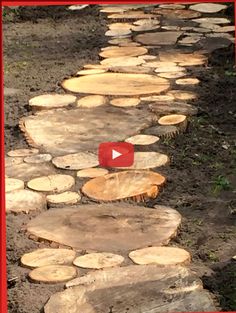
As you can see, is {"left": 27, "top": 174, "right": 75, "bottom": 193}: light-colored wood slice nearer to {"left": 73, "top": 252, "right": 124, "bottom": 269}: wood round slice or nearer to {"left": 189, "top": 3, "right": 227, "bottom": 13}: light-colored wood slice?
{"left": 73, "top": 252, "right": 124, "bottom": 269}: wood round slice

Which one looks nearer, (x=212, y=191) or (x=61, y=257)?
(x=61, y=257)

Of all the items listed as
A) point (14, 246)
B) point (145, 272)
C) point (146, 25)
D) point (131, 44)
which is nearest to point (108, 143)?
point (14, 246)

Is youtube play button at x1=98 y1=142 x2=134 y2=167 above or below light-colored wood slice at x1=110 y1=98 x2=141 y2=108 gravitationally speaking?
below

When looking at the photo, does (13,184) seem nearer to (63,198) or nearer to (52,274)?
(63,198)

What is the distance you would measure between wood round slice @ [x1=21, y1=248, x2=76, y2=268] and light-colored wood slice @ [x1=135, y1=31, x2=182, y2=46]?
75.5 inches

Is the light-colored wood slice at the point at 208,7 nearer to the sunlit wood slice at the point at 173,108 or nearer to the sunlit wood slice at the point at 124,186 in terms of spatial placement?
the sunlit wood slice at the point at 173,108

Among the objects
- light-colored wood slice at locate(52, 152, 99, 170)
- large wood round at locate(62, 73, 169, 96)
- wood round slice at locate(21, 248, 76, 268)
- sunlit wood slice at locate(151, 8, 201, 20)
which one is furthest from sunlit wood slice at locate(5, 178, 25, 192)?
sunlit wood slice at locate(151, 8, 201, 20)

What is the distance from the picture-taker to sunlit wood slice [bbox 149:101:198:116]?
10.5 feet

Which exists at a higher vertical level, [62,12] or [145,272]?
[62,12]

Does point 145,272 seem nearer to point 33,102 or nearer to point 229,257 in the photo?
point 229,257

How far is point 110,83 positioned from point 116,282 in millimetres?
1515

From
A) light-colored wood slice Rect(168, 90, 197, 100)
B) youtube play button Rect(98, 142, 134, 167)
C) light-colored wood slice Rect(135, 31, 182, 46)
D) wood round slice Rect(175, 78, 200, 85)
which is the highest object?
light-colored wood slice Rect(135, 31, 182, 46)

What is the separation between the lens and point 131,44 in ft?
13.1

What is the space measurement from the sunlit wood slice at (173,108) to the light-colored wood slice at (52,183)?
2.12 ft
